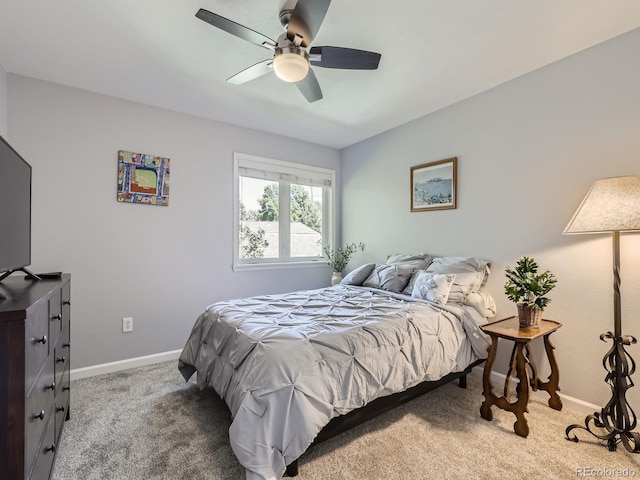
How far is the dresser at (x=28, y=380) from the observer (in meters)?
0.98

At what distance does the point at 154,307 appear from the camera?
3092 mm

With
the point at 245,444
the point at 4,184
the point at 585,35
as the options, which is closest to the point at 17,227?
the point at 4,184

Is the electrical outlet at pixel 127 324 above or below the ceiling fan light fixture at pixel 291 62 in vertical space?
below

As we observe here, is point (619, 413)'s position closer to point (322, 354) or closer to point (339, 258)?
point (322, 354)

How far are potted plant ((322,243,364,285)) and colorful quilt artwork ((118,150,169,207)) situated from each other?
2.17m

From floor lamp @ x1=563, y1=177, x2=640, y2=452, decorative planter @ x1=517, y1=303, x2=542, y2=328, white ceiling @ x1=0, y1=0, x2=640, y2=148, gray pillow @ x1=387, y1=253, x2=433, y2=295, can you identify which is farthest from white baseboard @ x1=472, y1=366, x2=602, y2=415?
white ceiling @ x1=0, y1=0, x2=640, y2=148

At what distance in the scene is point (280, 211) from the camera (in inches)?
158

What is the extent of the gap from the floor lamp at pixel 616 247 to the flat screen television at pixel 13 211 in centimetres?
305

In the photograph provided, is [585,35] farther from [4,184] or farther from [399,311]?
[4,184]

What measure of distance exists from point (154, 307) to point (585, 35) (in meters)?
4.16

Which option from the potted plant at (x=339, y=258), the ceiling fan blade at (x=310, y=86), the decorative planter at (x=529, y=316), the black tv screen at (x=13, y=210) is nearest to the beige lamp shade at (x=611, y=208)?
the decorative planter at (x=529, y=316)

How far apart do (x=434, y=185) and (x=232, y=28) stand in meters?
2.37

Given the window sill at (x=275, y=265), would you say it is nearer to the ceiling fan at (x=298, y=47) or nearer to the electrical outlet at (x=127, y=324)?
the electrical outlet at (x=127, y=324)

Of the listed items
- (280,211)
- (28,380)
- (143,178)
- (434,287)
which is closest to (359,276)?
(434,287)
